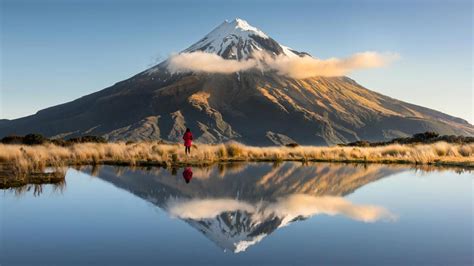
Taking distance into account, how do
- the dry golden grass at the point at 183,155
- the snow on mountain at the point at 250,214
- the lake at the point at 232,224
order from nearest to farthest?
the lake at the point at 232,224 < the snow on mountain at the point at 250,214 < the dry golden grass at the point at 183,155

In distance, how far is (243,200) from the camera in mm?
10711

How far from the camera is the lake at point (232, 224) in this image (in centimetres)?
611

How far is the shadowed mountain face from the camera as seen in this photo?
7789 millimetres

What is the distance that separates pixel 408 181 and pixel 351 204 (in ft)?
21.0

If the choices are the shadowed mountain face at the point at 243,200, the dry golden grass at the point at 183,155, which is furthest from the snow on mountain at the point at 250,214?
the dry golden grass at the point at 183,155

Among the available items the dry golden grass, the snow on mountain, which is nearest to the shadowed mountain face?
the snow on mountain

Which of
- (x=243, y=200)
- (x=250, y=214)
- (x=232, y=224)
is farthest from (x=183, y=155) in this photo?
(x=232, y=224)

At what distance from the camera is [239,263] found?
581 cm

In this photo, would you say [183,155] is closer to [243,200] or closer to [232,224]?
[243,200]

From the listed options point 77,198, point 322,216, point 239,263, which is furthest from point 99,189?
point 239,263

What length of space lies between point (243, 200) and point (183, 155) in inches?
563

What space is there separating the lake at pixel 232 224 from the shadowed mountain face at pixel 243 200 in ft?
Result: 0.08

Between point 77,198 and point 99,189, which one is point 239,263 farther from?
point 99,189

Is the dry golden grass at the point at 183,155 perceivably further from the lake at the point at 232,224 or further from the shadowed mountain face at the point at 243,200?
the lake at the point at 232,224
